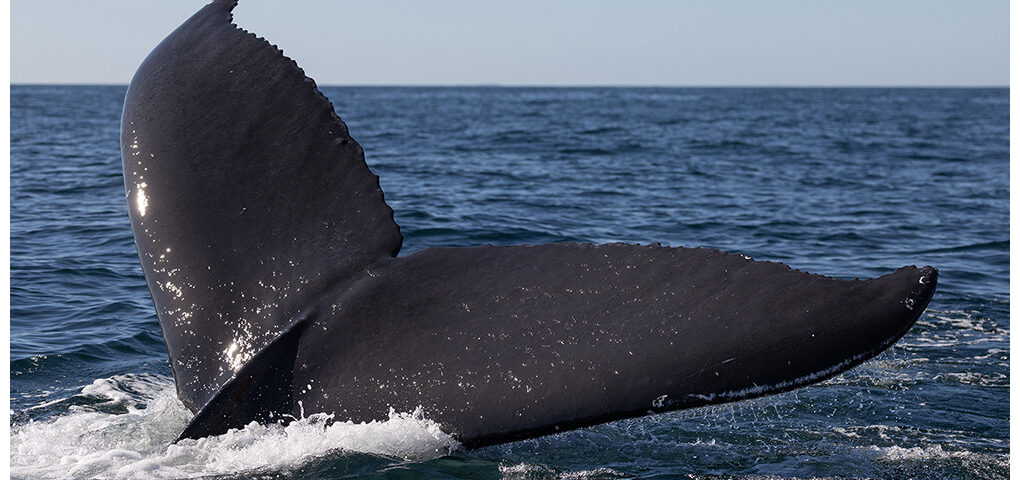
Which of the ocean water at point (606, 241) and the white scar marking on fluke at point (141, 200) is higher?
the white scar marking on fluke at point (141, 200)

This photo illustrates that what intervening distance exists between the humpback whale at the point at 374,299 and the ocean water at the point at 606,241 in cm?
18

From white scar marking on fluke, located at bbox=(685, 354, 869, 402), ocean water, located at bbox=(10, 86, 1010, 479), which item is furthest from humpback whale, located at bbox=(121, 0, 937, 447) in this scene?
ocean water, located at bbox=(10, 86, 1010, 479)

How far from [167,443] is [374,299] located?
156cm

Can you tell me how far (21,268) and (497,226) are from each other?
5470mm

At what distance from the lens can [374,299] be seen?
356 cm

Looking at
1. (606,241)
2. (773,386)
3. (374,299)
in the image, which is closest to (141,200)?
Result: (374,299)

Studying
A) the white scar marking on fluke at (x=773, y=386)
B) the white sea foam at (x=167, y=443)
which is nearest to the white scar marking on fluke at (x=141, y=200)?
the white sea foam at (x=167, y=443)

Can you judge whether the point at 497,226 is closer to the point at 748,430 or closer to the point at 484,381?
the point at 748,430

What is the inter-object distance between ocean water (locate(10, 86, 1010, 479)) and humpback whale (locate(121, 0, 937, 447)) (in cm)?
18

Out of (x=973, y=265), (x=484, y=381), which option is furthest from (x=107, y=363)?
(x=973, y=265)

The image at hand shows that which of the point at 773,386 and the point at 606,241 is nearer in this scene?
the point at 773,386

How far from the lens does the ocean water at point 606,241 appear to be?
451cm

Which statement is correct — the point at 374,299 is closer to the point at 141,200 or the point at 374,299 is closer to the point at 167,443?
the point at 141,200

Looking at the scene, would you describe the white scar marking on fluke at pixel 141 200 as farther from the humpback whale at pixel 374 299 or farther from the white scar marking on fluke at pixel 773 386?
the white scar marking on fluke at pixel 773 386
